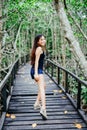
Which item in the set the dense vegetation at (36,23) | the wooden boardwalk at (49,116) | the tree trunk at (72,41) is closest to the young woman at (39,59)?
the wooden boardwalk at (49,116)

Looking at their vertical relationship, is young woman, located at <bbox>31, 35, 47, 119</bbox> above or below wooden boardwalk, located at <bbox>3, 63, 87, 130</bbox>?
above

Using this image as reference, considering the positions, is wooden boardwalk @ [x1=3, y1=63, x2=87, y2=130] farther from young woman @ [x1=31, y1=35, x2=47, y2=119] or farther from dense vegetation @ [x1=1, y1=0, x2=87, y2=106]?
dense vegetation @ [x1=1, y1=0, x2=87, y2=106]

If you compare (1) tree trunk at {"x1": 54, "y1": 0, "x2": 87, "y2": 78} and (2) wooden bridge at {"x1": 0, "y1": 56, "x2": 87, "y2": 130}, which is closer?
(2) wooden bridge at {"x1": 0, "y1": 56, "x2": 87, "y2": 130}

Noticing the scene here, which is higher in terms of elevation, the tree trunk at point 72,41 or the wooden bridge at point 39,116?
the tree trunk at point 72,41

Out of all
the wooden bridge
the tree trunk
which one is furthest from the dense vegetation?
the wooden bridge

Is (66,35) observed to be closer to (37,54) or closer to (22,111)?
(37,54)

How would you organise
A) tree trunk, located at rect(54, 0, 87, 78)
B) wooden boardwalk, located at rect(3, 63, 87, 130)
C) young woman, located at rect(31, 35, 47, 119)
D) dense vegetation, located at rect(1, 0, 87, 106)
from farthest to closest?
dense vegetation, located at rect(1, 0, 87, 106) → young woman, located at rect(31, 35, 47, 119) → tree trunk, located at rect(54, 0, 87, 78) → wooden boardwalk, located at rect(3, 63, 87, 130)

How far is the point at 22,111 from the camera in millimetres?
8633

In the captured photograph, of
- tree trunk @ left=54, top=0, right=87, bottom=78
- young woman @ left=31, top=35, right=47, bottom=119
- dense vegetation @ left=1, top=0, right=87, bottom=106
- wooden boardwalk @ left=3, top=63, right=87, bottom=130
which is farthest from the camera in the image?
dense vegetation @ left=1, top=0, right=87, bottom=106

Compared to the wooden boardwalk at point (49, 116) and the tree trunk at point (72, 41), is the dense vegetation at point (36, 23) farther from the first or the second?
the wooden boardwalk at point (49, 116)

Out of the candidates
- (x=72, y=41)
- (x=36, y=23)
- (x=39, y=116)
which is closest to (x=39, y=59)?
(x=72, y=41)

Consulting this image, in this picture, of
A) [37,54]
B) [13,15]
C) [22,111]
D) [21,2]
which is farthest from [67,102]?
[13,15]

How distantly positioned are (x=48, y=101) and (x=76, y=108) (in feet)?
5.30

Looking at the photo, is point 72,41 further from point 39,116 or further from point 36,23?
point 36,23
